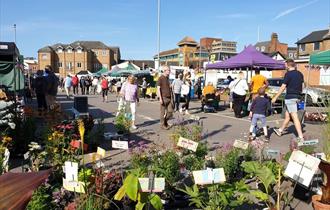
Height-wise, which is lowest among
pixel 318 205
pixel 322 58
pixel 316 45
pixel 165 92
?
pixel 318 205

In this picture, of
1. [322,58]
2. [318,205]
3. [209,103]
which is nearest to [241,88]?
[322,58]

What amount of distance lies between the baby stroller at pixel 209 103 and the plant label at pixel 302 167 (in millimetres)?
12701

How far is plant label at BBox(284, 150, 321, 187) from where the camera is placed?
3.79 m

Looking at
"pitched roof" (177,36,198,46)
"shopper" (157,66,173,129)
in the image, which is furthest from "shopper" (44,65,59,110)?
"pitched roof" (177,36,198,46)

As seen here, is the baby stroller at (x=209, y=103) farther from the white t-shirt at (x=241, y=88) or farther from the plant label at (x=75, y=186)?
the plant label at (x=75, y=186)

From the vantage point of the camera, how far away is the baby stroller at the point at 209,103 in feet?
55.0

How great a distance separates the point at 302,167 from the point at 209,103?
13.1 m

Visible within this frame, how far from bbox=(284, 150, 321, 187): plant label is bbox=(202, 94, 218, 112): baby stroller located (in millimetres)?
12701

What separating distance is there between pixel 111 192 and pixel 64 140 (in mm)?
2437

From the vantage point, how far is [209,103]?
17.0 meters

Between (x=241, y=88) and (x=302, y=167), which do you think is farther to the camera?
(x=241, y=88)

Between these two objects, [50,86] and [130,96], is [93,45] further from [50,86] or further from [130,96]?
[130,96]

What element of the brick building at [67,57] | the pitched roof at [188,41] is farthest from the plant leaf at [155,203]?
the pitched roof at [188,41]

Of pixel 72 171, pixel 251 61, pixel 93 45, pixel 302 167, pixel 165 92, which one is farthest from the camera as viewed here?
pixel 93 45
